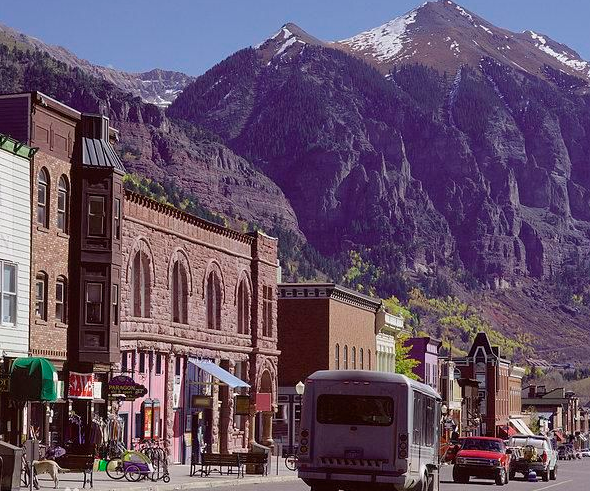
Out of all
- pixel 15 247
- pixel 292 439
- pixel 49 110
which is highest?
pixel 49 110

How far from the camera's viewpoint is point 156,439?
62812 millimetres

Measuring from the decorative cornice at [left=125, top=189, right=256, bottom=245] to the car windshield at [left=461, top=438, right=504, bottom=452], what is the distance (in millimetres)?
16398

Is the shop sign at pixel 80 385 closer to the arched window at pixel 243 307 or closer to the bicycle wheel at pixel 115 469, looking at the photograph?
the bicycle wheel at pixel 115 469

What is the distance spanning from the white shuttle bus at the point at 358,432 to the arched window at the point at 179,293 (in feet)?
97.8

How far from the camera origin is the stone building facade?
6109 centimetres

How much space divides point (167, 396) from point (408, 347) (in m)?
69.5

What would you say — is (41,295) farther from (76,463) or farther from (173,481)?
(76,463)

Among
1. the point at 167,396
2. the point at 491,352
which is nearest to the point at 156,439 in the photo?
the point at 167,396

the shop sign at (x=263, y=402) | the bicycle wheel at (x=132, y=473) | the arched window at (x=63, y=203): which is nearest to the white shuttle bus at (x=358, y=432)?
the bicycle wheel at (x=132, y=473)

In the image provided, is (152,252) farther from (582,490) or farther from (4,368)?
(582,490)

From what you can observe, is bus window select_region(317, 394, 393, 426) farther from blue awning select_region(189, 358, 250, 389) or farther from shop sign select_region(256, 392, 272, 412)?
shop sign select_region(256, 392, 272, 412)

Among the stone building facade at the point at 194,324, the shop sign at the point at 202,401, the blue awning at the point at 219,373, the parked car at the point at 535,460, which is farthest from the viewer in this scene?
the blue awning at the point at 219,373

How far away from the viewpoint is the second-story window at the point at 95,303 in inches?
2178

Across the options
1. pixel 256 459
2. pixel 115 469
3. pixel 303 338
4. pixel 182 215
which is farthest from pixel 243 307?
pixel 115 469
